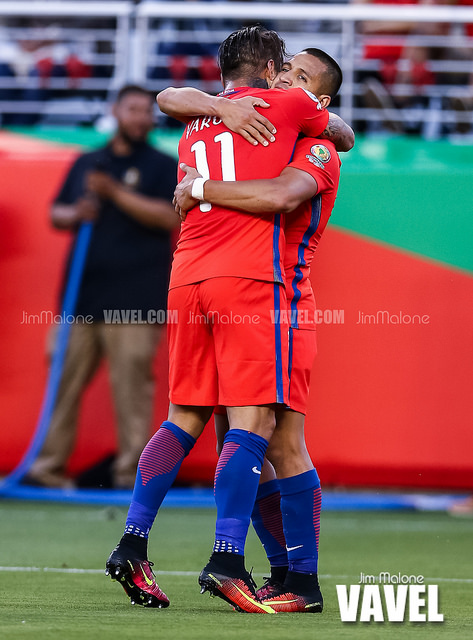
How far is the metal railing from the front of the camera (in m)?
7.55

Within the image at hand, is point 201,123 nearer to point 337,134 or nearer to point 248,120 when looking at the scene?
point 248,120

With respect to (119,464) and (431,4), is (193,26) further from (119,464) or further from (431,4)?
(119,464)

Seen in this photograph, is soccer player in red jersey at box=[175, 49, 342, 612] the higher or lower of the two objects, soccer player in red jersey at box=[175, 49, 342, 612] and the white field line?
the higher

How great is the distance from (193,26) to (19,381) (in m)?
3.15

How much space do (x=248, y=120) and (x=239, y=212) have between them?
0.28 m

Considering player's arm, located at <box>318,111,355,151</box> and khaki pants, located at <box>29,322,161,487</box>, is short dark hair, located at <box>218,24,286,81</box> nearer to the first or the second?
player's arm, located at <box>318,111,355,151</box>

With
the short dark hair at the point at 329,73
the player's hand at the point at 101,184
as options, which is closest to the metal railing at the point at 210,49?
the player's hand at the point at 101,184

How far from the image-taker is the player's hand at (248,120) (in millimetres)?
3373

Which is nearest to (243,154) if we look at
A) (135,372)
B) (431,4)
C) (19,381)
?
(135,372)

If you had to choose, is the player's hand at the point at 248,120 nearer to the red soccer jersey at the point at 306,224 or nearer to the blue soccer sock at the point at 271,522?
the red soccer jersey at the point at 306,224

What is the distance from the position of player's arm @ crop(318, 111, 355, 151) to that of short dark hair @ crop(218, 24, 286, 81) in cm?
29

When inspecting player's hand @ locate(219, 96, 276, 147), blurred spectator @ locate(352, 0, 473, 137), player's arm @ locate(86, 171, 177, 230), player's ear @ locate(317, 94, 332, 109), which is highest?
blurred spectator @ locate(352, 0, 473, 137)

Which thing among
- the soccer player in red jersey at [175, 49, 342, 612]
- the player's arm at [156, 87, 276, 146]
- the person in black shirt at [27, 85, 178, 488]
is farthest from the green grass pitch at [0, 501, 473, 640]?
the player's arm at [156, 87, 276, 146]

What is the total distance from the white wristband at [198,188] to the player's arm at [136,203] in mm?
3770
